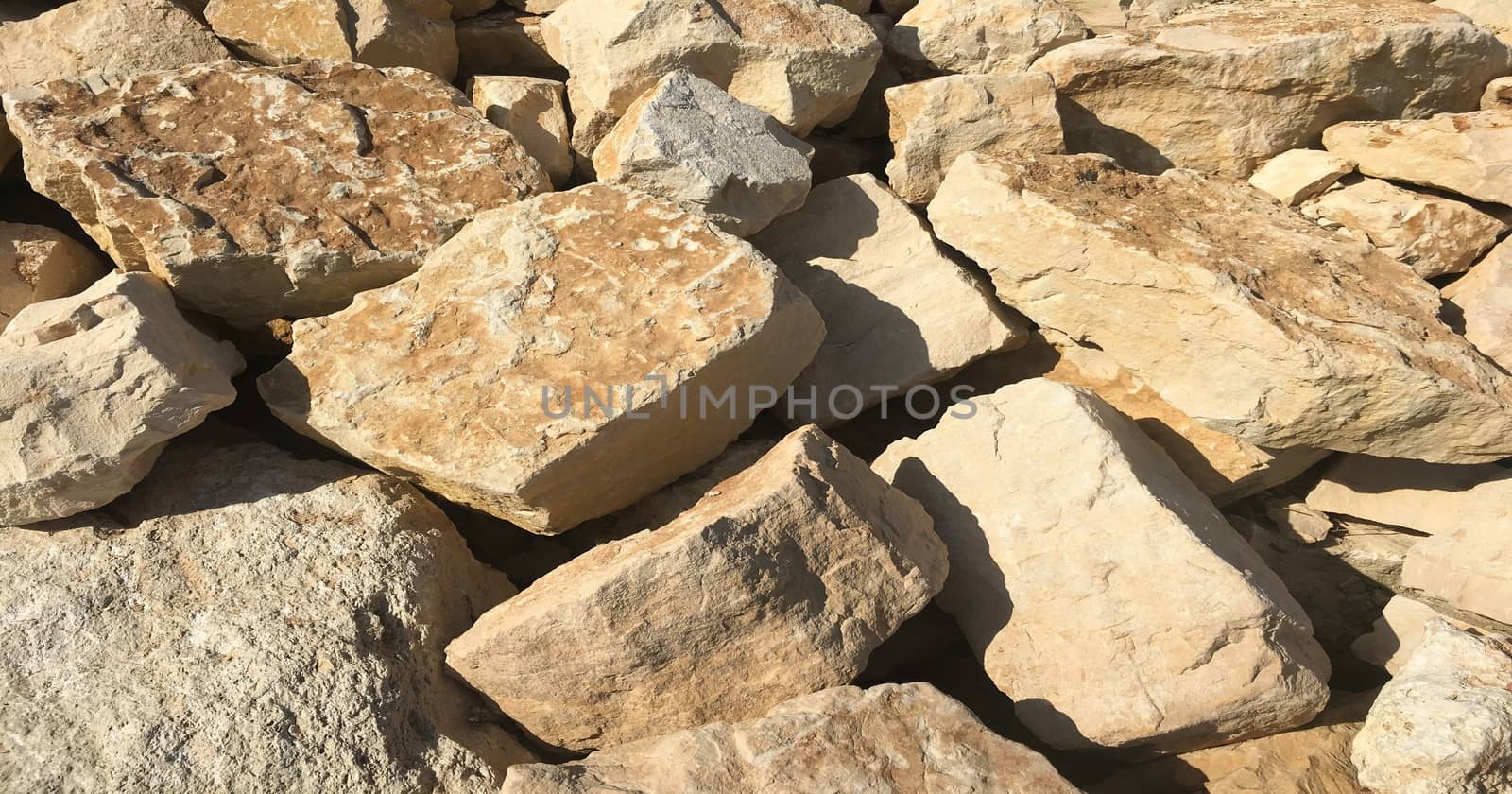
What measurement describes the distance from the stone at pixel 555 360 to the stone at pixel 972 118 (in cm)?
82

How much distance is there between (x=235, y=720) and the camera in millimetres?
1759

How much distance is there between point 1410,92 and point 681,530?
2.56 meters

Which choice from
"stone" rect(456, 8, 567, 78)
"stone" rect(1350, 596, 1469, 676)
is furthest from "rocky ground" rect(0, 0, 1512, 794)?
"stone" rect(456, 8, 567, 78)

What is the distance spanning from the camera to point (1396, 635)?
235cm

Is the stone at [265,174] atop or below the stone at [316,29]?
below

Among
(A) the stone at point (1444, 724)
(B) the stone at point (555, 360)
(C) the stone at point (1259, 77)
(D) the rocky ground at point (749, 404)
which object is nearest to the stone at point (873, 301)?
(D) the rocky ground at point (749, 404)

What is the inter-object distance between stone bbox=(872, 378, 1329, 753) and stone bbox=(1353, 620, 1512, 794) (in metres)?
0.15

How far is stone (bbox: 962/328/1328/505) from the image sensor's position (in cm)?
250

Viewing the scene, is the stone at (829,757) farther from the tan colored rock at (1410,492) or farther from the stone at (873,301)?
the tan colored rock at (1410,492)

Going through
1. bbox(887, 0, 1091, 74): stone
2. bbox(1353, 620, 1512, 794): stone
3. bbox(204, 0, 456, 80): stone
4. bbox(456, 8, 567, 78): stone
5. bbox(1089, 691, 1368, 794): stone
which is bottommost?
bbox(1089, 691, 1368, 794): stone

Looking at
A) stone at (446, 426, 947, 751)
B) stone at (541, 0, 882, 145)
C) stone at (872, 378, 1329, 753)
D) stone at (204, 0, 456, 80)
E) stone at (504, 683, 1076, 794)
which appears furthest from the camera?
stone at (204, 0, 456, 80)

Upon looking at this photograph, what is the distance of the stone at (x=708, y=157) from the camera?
2.43 m

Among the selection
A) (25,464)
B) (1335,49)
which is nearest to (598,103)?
(25,464)

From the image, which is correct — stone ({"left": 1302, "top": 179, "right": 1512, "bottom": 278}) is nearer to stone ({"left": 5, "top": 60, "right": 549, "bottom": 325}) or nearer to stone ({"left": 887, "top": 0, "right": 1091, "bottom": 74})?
stone ({"left": 887, "top": 0, "right": 1091, "bottom": 74})
